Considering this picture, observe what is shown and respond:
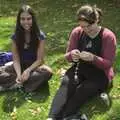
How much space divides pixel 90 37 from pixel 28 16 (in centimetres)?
105

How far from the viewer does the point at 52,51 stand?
29.3 feet

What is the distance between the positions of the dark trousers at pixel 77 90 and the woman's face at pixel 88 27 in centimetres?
50

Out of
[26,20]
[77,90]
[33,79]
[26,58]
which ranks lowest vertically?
[33,79]

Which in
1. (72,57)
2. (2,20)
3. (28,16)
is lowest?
(2,20)

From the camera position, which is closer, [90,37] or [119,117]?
[119,117]

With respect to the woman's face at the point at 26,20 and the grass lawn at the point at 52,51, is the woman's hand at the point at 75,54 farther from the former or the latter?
the woman's face at the point at 26,20

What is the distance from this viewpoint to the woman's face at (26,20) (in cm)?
657

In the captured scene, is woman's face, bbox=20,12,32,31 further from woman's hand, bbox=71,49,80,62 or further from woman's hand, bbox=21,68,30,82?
woman's hand, bbox=71,49,80,62

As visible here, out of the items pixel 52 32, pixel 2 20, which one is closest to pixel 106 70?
pixel 52 32

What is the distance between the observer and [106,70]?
6176 mm

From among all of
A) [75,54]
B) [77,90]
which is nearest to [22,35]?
[75,54]

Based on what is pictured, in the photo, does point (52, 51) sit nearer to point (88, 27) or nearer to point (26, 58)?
point (26, 58)

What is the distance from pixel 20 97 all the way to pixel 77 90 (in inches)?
44.3

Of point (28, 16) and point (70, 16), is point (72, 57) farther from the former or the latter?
point (70, 16)
